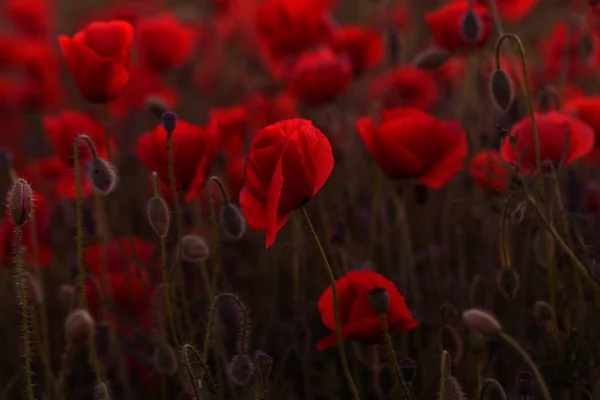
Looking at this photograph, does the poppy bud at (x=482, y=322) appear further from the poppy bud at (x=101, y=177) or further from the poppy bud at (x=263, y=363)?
the poppy bud at (x=101, y=177)

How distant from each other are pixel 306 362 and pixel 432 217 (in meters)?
0.99

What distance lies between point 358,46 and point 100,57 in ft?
3.58

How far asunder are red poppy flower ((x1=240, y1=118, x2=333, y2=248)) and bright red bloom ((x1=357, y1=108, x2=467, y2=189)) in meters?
0.29

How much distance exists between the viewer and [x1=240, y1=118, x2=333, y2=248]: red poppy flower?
1.13 meters

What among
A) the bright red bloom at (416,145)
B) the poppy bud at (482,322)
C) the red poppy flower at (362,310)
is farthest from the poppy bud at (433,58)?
the poppy bud at (482,322)

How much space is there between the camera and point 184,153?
1445 millimetres

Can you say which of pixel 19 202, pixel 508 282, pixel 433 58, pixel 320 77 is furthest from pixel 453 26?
A: pixel 19 202

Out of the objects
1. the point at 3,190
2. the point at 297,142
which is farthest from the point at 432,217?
the point at 3,190

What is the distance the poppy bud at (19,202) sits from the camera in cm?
119

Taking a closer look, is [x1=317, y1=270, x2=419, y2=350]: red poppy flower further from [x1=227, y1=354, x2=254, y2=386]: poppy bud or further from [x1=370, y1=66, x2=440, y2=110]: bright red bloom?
[x1=370, y1=66, x2=440, y2=110]: bright red bloom

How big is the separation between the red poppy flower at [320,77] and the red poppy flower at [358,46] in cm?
22

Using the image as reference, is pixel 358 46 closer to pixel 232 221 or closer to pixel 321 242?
pixel 321 242

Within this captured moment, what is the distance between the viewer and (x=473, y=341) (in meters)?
1.25

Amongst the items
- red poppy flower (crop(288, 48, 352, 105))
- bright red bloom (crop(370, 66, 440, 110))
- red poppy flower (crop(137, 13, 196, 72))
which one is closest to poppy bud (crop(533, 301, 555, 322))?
red poppy flower (crop(288, 48, 352, 105))
